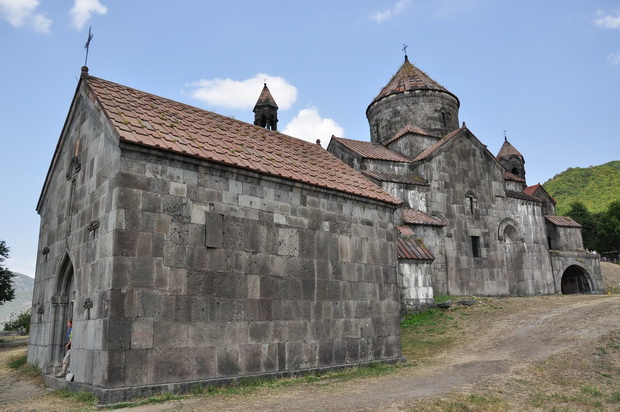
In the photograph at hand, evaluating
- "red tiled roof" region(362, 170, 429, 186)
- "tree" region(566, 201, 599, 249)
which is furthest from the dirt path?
"tree" region(566, 201, 599, 249)

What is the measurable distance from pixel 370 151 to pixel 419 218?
4391 millimetres

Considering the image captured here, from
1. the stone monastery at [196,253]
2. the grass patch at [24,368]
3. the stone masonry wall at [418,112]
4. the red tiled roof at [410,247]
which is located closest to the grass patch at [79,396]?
the stone monastery at [196,253]

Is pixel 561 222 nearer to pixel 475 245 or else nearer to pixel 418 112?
pixel 475 245

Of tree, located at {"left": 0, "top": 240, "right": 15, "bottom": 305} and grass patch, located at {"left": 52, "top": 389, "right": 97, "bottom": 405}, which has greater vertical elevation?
tree, located at {"left": 0, "top": 240, "right": 15, "bottom": 305}

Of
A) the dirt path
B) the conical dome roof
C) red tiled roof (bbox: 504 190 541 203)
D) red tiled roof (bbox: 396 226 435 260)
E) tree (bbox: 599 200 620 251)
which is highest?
the conical dome roof

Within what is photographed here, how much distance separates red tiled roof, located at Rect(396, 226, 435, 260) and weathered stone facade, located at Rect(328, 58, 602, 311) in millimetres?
60

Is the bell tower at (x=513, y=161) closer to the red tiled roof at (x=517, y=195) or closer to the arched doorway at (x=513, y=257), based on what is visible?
the red tiled roof at (x=517, y=195)

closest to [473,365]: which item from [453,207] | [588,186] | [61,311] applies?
[61,311]

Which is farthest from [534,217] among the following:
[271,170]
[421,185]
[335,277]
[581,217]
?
[581,217]

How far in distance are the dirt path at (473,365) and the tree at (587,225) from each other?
1512 inches

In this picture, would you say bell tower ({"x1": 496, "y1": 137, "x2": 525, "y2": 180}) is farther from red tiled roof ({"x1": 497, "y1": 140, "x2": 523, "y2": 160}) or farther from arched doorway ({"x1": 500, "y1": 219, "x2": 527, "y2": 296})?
arched doorway ({"x1": 500, "y1": 219, "x2": 527, "y2": 296})

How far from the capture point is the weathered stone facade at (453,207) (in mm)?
18469

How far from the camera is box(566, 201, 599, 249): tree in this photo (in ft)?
159

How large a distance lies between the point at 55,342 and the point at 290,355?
5.04 meters
